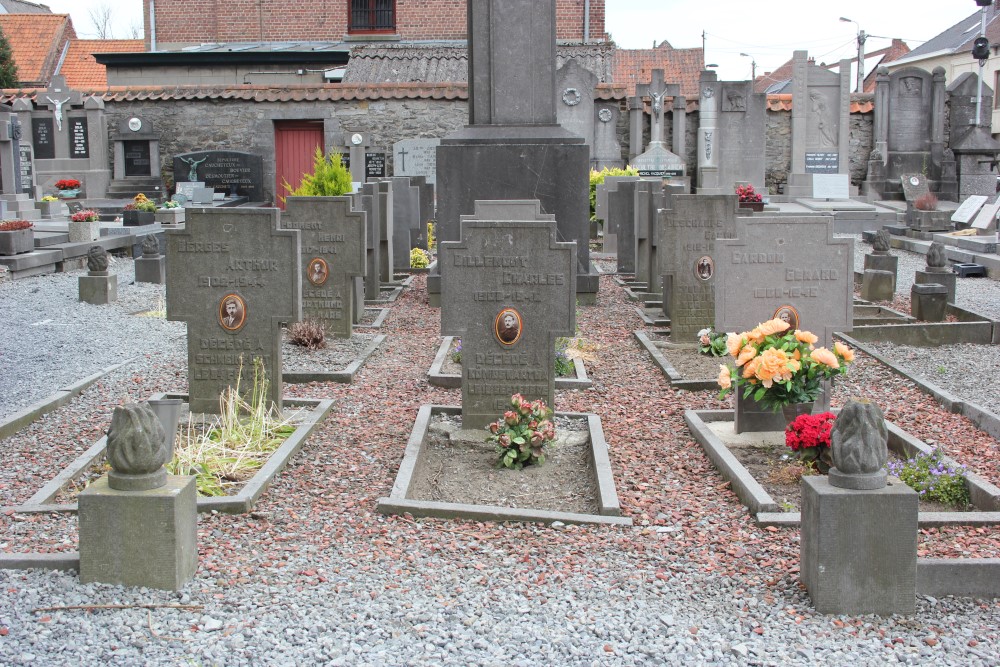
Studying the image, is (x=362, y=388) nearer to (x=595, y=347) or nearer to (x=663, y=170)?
(x=595, y=347)

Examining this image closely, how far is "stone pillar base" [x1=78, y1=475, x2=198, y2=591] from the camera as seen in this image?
3.99 meters

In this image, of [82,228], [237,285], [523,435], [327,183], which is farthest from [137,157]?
[523,435]

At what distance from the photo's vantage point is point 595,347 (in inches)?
364

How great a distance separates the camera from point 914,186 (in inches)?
874

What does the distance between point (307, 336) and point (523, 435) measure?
11.9ft

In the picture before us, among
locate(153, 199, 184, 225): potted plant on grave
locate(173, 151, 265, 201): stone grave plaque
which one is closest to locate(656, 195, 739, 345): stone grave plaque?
locate(153, 199, 184, 225): potted plant on grave

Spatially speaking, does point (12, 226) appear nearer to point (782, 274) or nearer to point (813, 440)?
point (782, 274)

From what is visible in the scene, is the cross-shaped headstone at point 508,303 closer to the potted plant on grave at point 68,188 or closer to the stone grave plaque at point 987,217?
the stone grave plaque at point 987,217

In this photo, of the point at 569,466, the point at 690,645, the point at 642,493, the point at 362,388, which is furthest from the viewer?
the point at 362,388

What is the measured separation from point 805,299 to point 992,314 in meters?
5.15

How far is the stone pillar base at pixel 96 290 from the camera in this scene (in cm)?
1174

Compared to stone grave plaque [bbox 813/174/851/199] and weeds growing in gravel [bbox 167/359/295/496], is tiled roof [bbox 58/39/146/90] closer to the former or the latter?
stone grave plaque [bbox 813/174/851/199]

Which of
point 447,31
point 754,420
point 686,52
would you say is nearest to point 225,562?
point 754,420

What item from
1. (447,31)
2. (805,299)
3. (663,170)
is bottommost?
(805,299)
